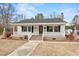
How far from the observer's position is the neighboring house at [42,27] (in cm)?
3866

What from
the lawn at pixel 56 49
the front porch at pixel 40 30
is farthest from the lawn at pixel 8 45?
the lawn at pixel 56 49

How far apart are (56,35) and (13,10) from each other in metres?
0.81

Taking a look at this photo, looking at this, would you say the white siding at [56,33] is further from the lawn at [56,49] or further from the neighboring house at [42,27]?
the lawn at [56,49]

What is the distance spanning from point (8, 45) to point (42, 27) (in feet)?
2.06

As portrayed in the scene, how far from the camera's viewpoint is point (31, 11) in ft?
127

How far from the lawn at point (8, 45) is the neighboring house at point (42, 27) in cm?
14

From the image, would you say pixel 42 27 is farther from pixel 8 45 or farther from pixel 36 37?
pixel 8 45

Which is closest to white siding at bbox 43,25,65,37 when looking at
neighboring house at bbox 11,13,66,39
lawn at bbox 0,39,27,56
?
neighboring house at bbox 11,13,66,39

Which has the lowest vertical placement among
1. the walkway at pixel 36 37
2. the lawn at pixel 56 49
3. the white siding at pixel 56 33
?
the lawn at pixel 56 49

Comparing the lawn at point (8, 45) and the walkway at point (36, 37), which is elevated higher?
the walkway at point (36, 37)

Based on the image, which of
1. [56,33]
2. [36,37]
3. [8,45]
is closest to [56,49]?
[56,33]

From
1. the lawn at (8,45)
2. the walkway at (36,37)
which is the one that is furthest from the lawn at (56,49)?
the lawn at (8,45)

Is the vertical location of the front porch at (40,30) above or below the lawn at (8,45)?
above

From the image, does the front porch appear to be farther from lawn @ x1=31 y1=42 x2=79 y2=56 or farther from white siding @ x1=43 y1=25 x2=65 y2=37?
lawn @ x1=31 y1=42 x2=79 y2=56
